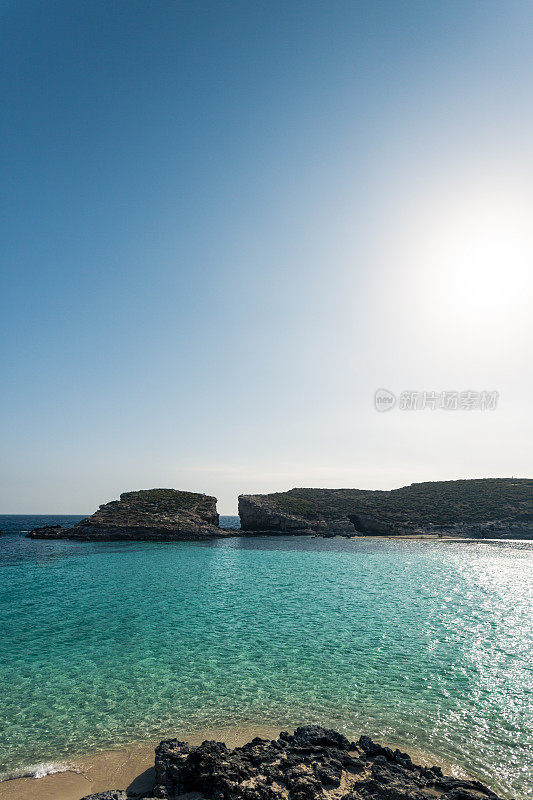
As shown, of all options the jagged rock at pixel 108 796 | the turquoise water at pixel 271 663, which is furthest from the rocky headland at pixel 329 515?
the jagged rock at pixel 108 796

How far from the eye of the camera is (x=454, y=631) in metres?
19.5

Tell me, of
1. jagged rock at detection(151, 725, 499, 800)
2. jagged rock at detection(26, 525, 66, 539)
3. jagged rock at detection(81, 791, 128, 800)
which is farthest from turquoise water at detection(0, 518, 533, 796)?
jagged rock at detection(26, 525, 66, 539)

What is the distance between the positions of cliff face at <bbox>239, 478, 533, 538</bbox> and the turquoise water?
61493mm

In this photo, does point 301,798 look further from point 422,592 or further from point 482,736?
point 422,592

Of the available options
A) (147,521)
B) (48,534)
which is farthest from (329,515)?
(48,534)

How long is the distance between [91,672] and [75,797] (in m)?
7.32

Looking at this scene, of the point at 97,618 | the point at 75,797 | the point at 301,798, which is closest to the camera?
the point at 301,798

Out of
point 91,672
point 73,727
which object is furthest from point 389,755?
point 91,672

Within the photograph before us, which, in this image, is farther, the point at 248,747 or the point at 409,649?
the point at 409,649

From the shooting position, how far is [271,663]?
1501 cm

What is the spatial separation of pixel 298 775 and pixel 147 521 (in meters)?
72.6

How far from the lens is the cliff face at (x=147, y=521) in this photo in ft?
236

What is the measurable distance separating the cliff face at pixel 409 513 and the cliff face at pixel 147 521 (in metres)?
15.7

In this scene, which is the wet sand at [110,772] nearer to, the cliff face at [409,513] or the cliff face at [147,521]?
the cliff face at [147,521]
